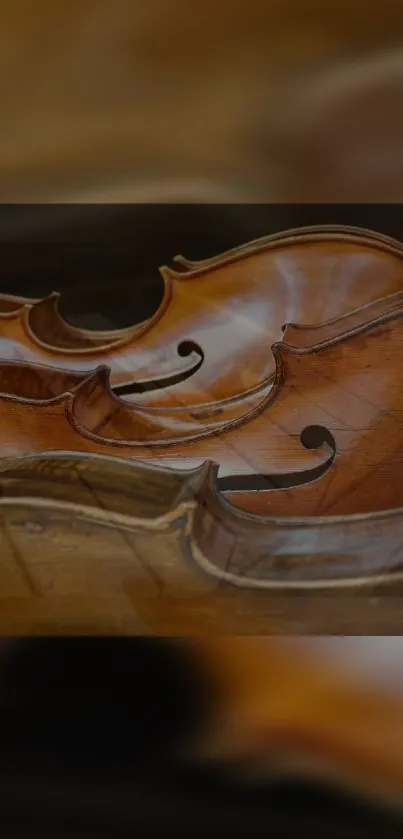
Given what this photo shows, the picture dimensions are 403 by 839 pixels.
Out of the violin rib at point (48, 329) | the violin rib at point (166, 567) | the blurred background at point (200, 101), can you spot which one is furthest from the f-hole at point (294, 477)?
the blurred background at point (200, 101)

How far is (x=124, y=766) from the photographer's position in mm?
344

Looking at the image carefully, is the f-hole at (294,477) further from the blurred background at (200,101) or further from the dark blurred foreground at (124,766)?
the blurred background at (200,101)

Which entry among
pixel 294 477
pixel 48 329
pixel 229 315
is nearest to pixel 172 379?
pixel 229 315

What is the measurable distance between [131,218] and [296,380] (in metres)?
0.69

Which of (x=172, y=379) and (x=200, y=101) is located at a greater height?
(x=200, y=101)

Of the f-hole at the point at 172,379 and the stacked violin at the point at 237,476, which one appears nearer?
the stacked violin at the point at 237,476

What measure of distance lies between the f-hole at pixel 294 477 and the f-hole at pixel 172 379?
30 cm

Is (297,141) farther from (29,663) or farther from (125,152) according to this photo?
(29,663)

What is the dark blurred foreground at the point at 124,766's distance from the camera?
333 mm

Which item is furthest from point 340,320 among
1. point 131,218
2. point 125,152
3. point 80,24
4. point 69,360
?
point 80,24

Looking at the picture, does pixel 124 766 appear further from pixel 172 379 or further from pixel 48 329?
pixel 48 329

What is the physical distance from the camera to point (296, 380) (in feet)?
2.75

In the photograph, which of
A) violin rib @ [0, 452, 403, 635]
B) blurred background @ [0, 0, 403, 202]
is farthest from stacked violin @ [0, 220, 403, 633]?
blurred background @ [0, 0, 403, 202]

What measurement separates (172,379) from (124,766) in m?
0.86
